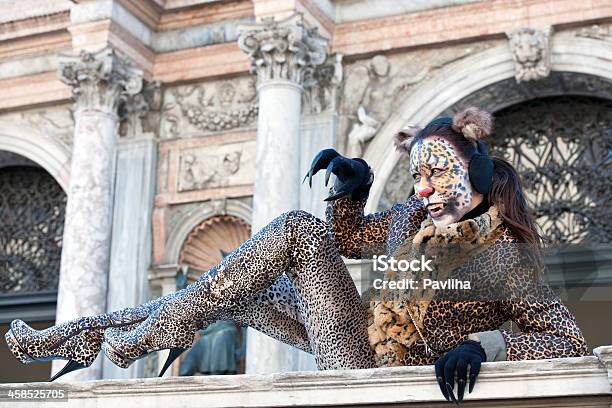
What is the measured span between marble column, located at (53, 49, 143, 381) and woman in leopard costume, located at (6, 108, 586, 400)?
6.48 m

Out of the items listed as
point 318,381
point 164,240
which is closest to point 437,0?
point 164,240

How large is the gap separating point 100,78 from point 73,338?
7214 mm

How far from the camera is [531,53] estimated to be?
30.0 ft

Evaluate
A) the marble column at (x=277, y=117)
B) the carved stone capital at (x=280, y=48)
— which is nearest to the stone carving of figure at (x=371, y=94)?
the marble column at (x=277, y=117)

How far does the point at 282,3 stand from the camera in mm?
9125

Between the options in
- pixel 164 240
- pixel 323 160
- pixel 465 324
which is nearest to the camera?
pixel 465 324

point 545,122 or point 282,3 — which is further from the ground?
point 282,3

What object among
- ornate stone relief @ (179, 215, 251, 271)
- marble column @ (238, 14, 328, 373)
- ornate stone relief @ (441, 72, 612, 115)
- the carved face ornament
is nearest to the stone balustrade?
marble column @ (238, 14, 328, 373)

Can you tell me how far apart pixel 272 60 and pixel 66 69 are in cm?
218

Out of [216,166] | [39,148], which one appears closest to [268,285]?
[216,166]

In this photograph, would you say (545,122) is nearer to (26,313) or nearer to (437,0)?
(437,0)

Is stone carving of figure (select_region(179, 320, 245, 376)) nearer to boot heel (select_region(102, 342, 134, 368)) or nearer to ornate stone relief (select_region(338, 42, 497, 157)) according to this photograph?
ornate stone relief (select_region(338, 42, 497, 157))

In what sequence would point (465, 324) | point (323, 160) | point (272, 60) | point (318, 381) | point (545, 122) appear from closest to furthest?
point (318, 381) < point (465, 324) < point (323, 160) < point (272, 60) < point (545, 122)

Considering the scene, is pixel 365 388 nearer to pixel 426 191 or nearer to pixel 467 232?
pixel 467 232
